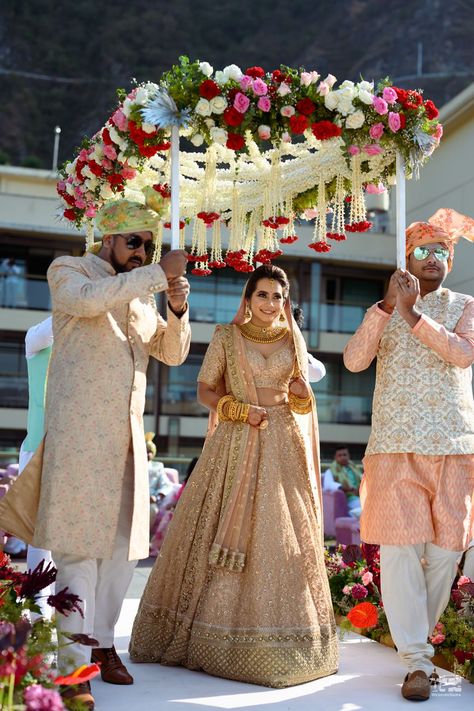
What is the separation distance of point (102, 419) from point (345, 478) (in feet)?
32.9

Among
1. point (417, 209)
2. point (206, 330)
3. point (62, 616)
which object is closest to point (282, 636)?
point (62, 616)

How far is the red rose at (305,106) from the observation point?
4105 mm

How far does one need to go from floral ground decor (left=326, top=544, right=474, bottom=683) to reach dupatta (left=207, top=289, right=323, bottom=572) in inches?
28.7

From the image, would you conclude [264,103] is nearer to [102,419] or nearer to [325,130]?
[325,130]

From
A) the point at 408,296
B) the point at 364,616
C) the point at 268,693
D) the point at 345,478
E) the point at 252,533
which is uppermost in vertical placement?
the point at 408,296

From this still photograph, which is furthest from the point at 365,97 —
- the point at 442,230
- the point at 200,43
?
the point at 200,43

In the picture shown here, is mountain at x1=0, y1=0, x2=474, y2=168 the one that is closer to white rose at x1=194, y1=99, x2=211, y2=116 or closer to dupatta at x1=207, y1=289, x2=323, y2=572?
dupatta at x1=207, y1=289, x2=323, y2=572

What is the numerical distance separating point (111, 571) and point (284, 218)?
2.07 m

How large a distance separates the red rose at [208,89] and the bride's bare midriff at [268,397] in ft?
4.44

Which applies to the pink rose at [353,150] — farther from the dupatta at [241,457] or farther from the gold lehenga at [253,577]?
the gold lehenga at [253,577]

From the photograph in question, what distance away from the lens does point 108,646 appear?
3809 mm

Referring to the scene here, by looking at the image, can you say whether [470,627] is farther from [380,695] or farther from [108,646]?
[108,646]

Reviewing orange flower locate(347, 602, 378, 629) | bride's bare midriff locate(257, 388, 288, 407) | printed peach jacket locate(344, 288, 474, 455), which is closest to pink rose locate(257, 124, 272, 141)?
printed peach jacket locate(344, 288, 474, 455)

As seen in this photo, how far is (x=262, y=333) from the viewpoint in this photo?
179 inches
